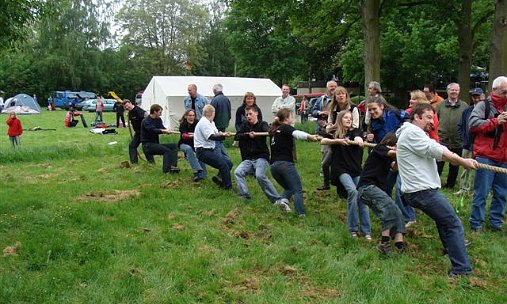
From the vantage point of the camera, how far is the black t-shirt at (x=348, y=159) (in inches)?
258

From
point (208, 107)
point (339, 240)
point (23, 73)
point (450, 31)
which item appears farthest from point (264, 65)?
point (339, 240)

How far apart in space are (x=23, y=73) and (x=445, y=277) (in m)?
60.4

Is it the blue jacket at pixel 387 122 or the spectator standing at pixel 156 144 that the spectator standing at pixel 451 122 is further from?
the spectator standing at pixel 156 144

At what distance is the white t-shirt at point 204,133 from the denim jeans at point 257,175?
105 centimetres

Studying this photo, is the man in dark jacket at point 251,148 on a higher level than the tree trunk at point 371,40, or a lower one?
lower

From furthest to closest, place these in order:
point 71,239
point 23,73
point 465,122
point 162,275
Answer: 1. point 23,73
2. point 465,122
3. point 71,239
4. point 162,275

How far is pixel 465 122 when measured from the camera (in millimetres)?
7730

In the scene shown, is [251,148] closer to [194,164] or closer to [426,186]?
[194,164]

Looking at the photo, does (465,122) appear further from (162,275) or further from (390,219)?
(162,275)

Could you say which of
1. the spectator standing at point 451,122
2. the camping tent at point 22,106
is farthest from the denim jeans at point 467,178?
Result: the camping tent at point 22,106

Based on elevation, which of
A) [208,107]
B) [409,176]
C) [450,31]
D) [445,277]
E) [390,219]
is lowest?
[445,277]

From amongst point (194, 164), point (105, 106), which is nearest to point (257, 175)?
point (194, 164)

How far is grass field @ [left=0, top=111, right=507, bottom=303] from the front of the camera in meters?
4.61

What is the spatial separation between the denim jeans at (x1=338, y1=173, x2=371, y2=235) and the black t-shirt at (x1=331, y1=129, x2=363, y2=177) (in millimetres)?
87
